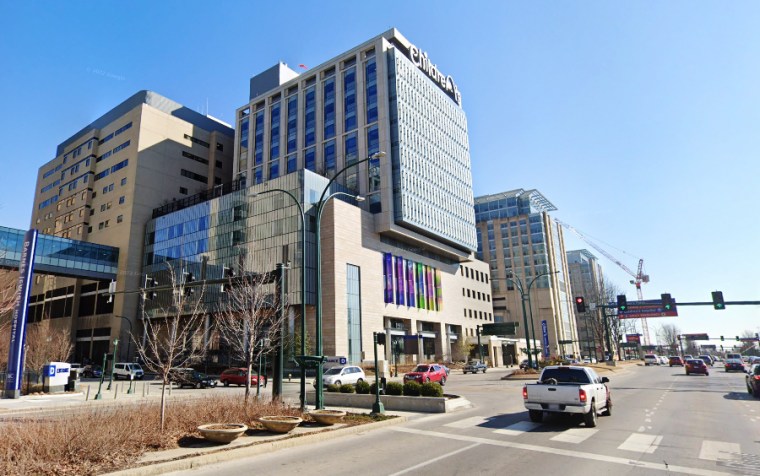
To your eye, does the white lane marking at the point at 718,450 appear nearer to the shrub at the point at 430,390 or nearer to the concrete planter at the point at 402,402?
the concrete planter at the point at 402,402

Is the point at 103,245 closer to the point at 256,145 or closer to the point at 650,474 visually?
the point at 256,145

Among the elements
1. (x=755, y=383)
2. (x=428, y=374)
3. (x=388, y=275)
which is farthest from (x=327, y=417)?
Result: (x=388, y=275)

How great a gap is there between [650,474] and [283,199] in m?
57.3

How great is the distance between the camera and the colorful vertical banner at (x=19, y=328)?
90.3 feet

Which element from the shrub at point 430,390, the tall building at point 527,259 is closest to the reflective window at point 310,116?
the shrub at point 430,390

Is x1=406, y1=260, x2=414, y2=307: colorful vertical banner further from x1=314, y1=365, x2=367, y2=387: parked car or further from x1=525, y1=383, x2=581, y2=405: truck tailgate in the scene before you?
x1=525, y1=383, x2=581, y2=405: truck tailgate

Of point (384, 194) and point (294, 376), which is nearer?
point (294, 376)

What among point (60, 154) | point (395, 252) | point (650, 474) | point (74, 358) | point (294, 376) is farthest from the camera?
point (60, 154)

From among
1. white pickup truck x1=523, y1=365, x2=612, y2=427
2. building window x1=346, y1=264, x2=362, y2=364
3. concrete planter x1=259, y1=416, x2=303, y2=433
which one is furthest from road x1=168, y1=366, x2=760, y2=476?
building window x1=346, y1=264, x2=362, y2=364

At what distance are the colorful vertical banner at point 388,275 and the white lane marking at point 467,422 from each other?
A: 51858 mm

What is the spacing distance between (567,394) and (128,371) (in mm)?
47662

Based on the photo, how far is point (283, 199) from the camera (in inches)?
2426

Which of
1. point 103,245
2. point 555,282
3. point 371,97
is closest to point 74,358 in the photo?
point 103,245

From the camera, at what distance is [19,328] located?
2855 cm
